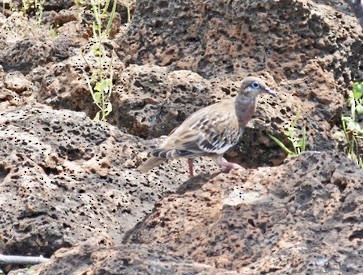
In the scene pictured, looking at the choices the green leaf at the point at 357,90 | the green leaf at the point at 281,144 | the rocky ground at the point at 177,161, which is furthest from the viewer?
the green leaf at the point at 357,90

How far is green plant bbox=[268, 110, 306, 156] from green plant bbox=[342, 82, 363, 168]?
1.54 feet

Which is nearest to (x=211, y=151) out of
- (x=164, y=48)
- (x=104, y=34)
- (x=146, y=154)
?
(x=146, y=154)

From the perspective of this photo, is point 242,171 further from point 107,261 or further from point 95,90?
point 95,90

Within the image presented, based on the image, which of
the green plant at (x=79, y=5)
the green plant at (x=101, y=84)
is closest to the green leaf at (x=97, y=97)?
the green plant at (x=101, y=84)

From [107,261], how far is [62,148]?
7.04 ft

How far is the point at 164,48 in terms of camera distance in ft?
27.3

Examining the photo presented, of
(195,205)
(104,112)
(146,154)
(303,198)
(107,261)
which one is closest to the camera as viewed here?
(107,261)

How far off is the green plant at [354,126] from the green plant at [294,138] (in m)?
0.47

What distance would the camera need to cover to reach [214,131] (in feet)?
Answer: 21.6

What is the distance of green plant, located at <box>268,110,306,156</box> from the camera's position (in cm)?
731

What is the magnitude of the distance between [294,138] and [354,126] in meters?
0.61

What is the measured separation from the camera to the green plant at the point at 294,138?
24.0ft

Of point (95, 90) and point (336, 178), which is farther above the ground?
point (336, 178)

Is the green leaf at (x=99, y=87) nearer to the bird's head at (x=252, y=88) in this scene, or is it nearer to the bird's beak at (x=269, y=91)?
the bird's head at (x=252, y=88)
